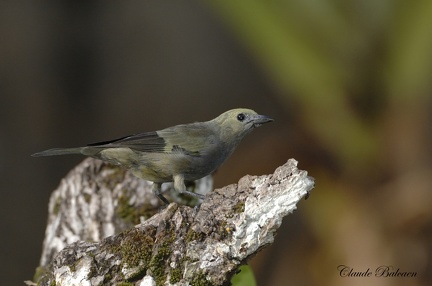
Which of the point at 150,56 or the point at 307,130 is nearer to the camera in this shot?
the point at 307,130

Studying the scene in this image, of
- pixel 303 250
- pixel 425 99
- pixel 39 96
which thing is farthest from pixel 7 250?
pixel 425 99

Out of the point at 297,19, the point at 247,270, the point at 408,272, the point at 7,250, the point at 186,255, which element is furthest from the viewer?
the point at 7,250

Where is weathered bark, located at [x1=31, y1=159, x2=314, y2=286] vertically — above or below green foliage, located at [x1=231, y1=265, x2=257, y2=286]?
above

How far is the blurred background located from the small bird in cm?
149

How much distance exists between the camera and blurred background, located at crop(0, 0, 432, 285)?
4.69m

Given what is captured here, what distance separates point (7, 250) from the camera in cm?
616

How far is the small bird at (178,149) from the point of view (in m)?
3.41

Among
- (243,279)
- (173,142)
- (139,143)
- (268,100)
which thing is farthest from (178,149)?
(268,100)

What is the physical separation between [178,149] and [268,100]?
3.20m

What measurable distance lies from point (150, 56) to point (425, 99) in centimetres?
248

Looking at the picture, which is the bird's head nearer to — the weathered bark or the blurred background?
the weathered bark

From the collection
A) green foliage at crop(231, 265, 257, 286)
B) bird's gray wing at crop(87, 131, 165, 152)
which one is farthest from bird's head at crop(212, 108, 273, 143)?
green foliage at crop(231, 265, 257, 286)

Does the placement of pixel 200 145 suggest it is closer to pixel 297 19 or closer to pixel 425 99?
pixel 297 19

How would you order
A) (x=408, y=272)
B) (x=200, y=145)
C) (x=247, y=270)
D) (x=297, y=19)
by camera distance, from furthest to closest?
(x=297, y=19) → (x=408, y=272) → (x=200, y=145) → (x=247, y=270)
